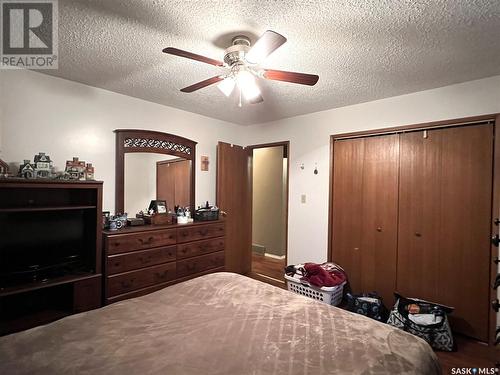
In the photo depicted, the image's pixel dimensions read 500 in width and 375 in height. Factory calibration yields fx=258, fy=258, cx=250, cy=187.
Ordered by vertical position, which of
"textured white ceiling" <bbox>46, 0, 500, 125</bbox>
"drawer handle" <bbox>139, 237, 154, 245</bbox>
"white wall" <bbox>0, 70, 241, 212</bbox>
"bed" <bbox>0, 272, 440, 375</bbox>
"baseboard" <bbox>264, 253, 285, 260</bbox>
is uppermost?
"textured white ceiling" <bbox>46, 0, 500, 125</bbox>

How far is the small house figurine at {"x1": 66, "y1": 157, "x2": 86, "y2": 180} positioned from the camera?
7.57 ft

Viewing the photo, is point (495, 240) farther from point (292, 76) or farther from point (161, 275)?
point (161, 275)

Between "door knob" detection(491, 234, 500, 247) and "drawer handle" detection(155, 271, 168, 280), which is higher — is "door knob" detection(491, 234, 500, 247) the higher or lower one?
the higher one

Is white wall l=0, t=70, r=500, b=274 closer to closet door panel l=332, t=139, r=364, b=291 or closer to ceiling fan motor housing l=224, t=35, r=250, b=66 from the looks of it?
closet door panel l=332, t=139, r=364, b=291

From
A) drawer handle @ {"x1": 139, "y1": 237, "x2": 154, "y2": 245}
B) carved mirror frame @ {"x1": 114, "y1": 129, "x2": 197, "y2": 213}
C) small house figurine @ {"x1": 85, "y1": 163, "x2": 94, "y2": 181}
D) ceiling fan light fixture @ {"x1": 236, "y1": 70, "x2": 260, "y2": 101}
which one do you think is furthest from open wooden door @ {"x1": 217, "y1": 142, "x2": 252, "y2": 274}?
ceiling fan light fixture @ {"x1": 236, "y1": 70, "x2": 260, "y2": 101}

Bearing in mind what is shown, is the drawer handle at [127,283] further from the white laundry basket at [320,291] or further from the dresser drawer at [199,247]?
the white laundry basket at [320,291]

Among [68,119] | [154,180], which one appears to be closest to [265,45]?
[68,119]

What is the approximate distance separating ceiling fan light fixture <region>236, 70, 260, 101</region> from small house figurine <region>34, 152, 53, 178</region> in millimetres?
1726

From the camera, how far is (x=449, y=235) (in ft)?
8.11

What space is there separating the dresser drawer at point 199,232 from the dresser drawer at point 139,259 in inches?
6.6

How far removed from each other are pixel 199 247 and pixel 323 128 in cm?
216

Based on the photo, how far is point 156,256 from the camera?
8.73 feet

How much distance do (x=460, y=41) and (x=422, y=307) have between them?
2192mm

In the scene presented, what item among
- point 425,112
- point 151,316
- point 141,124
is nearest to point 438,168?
point 425,112
